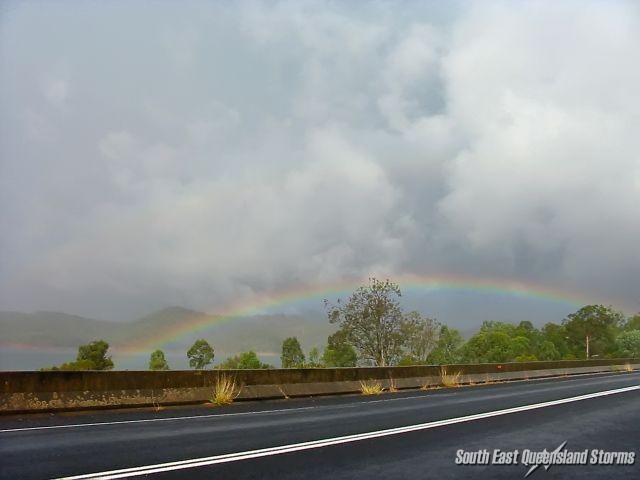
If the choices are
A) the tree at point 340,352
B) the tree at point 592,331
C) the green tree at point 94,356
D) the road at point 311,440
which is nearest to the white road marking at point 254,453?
the road at point 311,440

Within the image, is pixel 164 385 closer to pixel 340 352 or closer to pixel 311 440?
pixel 311 440

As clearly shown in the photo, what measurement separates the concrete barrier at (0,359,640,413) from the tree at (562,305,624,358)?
146133mm

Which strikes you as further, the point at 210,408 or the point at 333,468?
the point at 210,408

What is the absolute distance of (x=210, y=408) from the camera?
15.3 m

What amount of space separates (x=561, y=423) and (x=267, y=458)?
615 cm

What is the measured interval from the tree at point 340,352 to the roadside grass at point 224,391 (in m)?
38.2

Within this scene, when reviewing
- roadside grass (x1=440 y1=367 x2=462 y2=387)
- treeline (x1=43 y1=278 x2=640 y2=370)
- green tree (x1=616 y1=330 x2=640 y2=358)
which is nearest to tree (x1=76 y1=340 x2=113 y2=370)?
treeline (x1=43 y1=278 x2=640 y2=370)

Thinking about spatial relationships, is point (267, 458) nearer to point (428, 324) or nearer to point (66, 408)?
point (66, 408)

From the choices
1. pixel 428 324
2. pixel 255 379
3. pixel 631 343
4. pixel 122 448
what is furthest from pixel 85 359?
pixel 631 343

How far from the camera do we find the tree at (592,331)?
154 metres

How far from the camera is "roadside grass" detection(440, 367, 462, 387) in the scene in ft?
85.5

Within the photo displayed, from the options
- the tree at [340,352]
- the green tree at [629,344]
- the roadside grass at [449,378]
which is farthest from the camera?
the green tree at [629,344]

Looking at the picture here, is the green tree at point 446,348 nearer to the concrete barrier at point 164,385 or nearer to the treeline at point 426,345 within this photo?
the treeline at point 426,345

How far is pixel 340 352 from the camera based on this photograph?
75938mm
